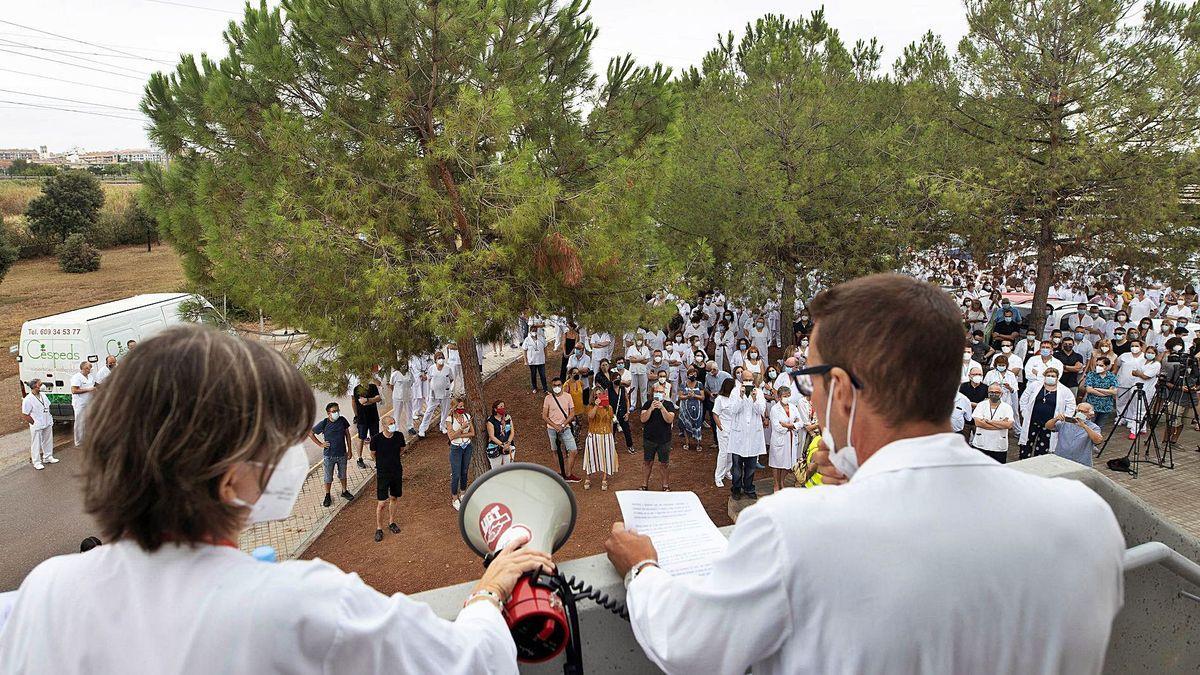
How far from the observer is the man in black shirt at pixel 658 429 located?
959cm

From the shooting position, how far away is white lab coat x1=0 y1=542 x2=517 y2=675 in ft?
3.57

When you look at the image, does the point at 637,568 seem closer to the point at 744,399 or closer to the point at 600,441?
the point at 744,399

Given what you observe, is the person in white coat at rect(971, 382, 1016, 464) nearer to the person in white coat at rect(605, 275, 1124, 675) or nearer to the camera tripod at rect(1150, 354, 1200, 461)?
the camera tripod at rect(1150, 354, 1200, 461)

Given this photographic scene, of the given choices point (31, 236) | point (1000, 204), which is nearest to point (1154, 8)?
point (1000, 204)

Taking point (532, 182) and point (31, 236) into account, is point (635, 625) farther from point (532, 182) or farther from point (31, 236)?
point (31, 236)

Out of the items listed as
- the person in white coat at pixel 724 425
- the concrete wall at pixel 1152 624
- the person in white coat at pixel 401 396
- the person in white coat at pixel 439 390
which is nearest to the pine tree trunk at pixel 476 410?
the person in white coat at pixel 439 390

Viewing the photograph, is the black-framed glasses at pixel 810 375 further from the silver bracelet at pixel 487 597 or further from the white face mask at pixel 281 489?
the white face mask at pixel 281 489

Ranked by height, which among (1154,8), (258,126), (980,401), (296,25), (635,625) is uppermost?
(1154,8)

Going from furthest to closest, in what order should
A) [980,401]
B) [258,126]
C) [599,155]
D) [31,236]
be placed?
[31,236]
[980,401]
[599,155]
[258,126]

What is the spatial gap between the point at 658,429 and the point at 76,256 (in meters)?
35.6

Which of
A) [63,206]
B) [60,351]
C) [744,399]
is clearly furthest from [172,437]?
[63,206]

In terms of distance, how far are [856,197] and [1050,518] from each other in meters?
14.6

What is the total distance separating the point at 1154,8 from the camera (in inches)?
529

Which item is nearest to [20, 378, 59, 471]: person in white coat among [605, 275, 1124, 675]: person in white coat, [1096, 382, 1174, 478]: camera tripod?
[605, 275, 1124, 675]: person in white coat
